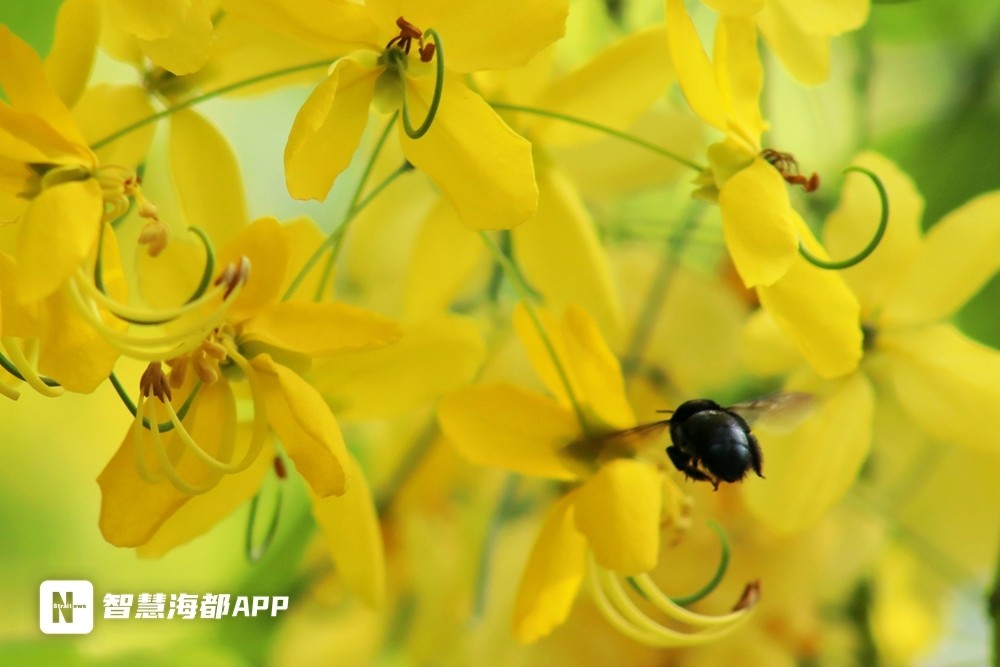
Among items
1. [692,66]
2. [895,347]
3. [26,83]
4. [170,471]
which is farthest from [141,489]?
[895,347]

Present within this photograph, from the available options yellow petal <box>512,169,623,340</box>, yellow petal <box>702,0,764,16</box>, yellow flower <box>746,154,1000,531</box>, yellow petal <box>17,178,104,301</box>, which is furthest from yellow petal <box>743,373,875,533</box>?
yellow petal <box>17,178,104,301</box>

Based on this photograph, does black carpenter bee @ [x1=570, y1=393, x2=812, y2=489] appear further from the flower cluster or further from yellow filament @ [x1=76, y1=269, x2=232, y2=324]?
yellow filament @ [x1=76, y1=269, x2=232, y2=324]

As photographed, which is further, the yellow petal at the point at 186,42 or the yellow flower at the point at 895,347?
the yellow flower at the point at 895,347

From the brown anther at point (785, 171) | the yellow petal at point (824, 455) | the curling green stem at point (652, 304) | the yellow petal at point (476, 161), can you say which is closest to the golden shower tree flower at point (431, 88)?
the yellow petal at point (476, 161)

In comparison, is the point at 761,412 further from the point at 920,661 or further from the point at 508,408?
the point at 920,661

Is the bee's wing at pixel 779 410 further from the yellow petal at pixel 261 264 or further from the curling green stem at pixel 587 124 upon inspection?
the yellow petal at pixel 261 264

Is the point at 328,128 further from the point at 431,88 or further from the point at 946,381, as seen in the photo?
the point at 946,381

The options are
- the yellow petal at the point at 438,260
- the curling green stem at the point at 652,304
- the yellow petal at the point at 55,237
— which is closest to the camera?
the yellow petal at the point at 55,237

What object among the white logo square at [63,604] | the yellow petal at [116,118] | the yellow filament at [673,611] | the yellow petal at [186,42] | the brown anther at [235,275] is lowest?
the white logo square at [63,604]
